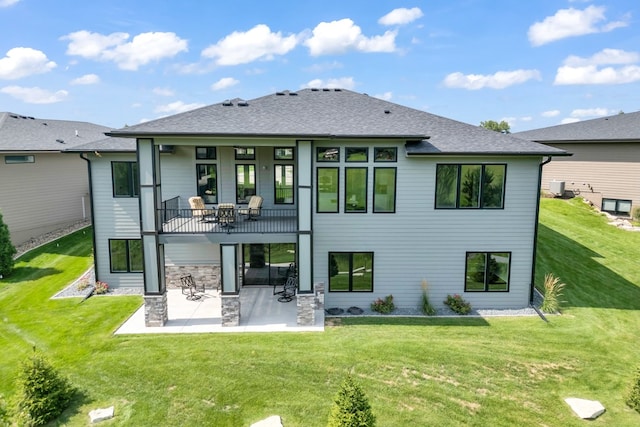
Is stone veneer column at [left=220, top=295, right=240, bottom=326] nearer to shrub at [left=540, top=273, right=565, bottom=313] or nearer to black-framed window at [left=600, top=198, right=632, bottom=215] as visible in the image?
shrub at [left=540, top=273, right=565, bottom=313]

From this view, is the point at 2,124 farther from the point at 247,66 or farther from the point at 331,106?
the point at 331,106

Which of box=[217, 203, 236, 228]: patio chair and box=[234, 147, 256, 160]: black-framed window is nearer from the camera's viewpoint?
box=[217, 203, 236, 228]: patio chair

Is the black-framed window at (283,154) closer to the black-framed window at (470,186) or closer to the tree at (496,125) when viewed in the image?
the black-framed window at (470,186)

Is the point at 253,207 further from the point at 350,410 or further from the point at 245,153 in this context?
the point at 350,410

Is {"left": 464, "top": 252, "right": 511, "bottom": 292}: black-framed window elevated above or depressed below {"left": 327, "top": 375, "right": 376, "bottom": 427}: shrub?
above

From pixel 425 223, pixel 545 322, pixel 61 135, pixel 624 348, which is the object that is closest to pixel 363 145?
pixel 425 223

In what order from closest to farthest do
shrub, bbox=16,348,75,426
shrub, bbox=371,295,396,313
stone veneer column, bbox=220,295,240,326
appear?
1. shrub, bbox=16,348,75,426
2. stone veneer column, bbox=220,295,240,326
3. shrub, bbox=371,295,396,313

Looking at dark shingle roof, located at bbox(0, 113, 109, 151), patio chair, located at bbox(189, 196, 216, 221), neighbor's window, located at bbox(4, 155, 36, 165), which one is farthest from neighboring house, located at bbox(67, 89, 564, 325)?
dark shingle roof, located at bbox(0, 113, 109, 151)
